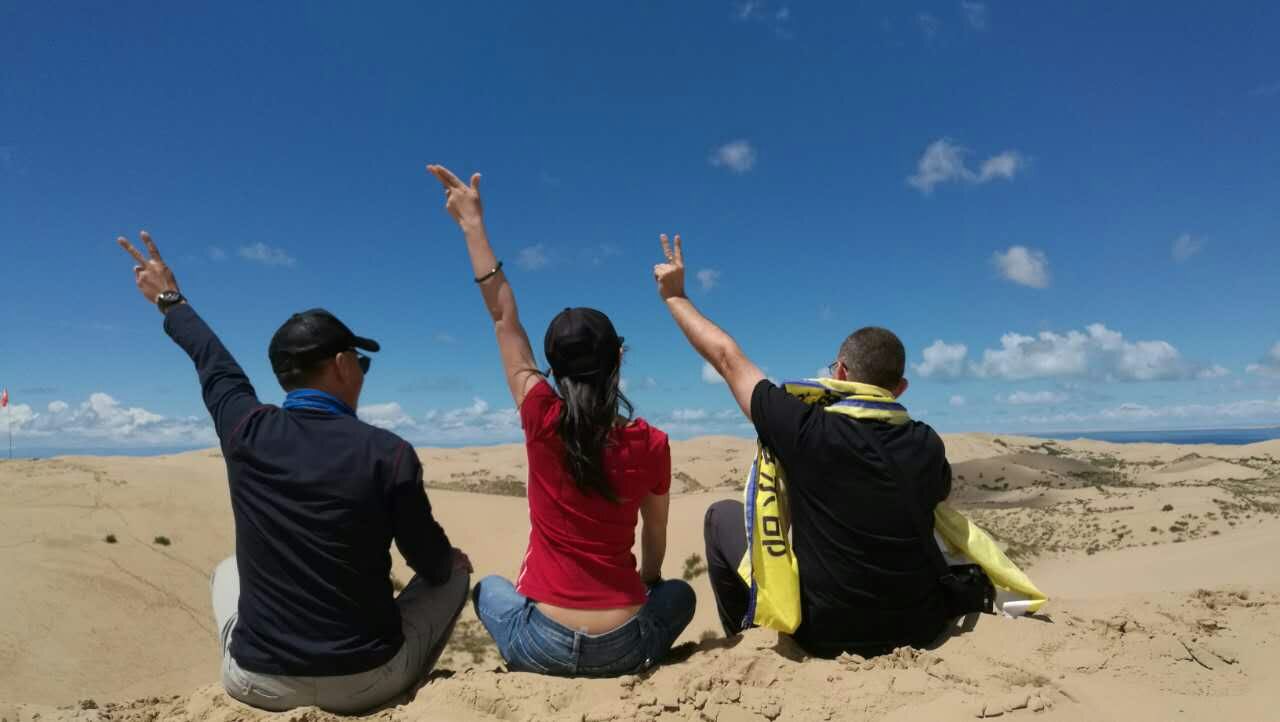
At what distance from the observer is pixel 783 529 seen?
312cm

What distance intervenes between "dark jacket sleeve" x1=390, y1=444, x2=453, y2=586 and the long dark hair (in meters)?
0.59

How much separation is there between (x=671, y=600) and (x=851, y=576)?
827 mm

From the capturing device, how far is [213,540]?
1279 cm

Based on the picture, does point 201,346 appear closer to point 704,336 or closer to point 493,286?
point 493,286

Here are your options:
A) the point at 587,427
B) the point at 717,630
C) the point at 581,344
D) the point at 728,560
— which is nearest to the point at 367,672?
the point at 587,427

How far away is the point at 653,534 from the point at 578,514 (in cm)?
54

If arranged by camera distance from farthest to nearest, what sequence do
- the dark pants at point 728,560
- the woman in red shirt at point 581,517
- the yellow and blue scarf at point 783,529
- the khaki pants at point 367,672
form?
the dark pants at point 728,560
the yellow and blue scarf at point 783,529
the woman in red shirt at point 581,517
the khaki pants at point 367,672

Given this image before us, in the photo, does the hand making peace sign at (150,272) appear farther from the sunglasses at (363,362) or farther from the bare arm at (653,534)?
the bare arm at (653,534)

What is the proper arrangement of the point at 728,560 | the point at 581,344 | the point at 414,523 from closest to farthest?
the point at 414,523 → the point at 581,344 → the point at 728,560

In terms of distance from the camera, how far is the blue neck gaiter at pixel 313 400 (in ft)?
9.16

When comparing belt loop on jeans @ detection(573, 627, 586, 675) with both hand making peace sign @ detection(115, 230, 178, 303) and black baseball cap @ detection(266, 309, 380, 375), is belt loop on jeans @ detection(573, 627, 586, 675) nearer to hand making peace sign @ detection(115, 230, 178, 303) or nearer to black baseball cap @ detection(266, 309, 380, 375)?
black baseball cap @ detection(266, 309, 380, 375)

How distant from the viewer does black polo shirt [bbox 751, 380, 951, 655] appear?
2908 mm

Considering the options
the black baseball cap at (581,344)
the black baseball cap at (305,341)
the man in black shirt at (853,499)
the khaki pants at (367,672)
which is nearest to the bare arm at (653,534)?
the man in black shirt at (853,499)

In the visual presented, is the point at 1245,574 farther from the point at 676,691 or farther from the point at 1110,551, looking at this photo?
the point at 676,691
